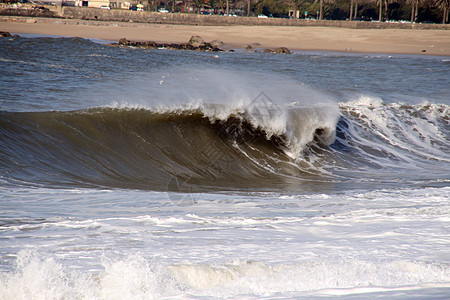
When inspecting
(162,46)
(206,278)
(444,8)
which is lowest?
(206,278)

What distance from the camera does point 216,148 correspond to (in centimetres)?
900

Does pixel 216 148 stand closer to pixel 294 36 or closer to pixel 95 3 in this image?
pixel 294 36

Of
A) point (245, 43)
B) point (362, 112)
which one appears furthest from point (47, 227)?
point (245, 43)

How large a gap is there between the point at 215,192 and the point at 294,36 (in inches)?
1730

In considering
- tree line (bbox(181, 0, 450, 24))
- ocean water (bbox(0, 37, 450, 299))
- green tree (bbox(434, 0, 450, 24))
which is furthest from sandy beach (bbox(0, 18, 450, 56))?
ocean water (bbox(0, 37, 450, 299))

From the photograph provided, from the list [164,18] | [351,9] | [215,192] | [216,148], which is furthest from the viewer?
[164,18]

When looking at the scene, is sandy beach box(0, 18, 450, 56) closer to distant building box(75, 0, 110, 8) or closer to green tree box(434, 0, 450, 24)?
green tree box(434, 0, 450, 24)

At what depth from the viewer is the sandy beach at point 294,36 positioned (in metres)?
40.8

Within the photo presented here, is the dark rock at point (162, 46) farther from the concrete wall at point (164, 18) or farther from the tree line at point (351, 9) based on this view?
Result: the tree line at point (351, 9)

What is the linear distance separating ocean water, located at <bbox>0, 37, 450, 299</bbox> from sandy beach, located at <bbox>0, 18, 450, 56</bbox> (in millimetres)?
27492

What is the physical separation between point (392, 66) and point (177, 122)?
67.8 ft

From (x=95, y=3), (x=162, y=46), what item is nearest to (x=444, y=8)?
(x=162, y=46)

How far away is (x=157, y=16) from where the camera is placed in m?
63.1

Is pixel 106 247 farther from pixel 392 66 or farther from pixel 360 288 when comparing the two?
pixel 392 66
